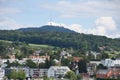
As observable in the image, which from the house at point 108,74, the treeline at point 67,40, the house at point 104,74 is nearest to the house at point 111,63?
the house at point 108,74

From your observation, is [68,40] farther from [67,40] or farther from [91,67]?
[91,67]

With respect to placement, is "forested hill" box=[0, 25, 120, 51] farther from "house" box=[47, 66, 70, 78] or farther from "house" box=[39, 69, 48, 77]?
"house" box=[47, 66, 70, 78]

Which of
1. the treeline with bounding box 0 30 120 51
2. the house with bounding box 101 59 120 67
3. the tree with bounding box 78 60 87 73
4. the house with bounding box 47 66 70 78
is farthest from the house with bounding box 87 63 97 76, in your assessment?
the treeline with bounding box 0 30 120 51

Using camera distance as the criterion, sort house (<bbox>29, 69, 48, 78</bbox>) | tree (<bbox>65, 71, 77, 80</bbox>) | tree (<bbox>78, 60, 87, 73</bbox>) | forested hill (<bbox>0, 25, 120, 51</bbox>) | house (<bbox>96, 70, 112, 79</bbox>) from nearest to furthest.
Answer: tree (<bbox>65, 71, 77, 80</bbox>), house (<bbox>96, 70, 112, 79</bbox>), house (<bbox>29, 69, 48, 78</bbox>), tree (<bbox>78, 60, 87, 73</bbox>), forested hill (<bbox>0, 25, 120, 51</bbox>)

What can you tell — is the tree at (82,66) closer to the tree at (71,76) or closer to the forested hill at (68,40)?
the tree at (71,76)

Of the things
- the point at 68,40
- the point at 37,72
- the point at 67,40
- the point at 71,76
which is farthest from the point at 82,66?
the point at 67,40

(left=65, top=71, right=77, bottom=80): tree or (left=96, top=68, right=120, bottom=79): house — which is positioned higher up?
(left=65, top=71, right=77, bottom=80): tree

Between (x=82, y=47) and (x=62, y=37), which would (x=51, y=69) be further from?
(x=62, y=37)
